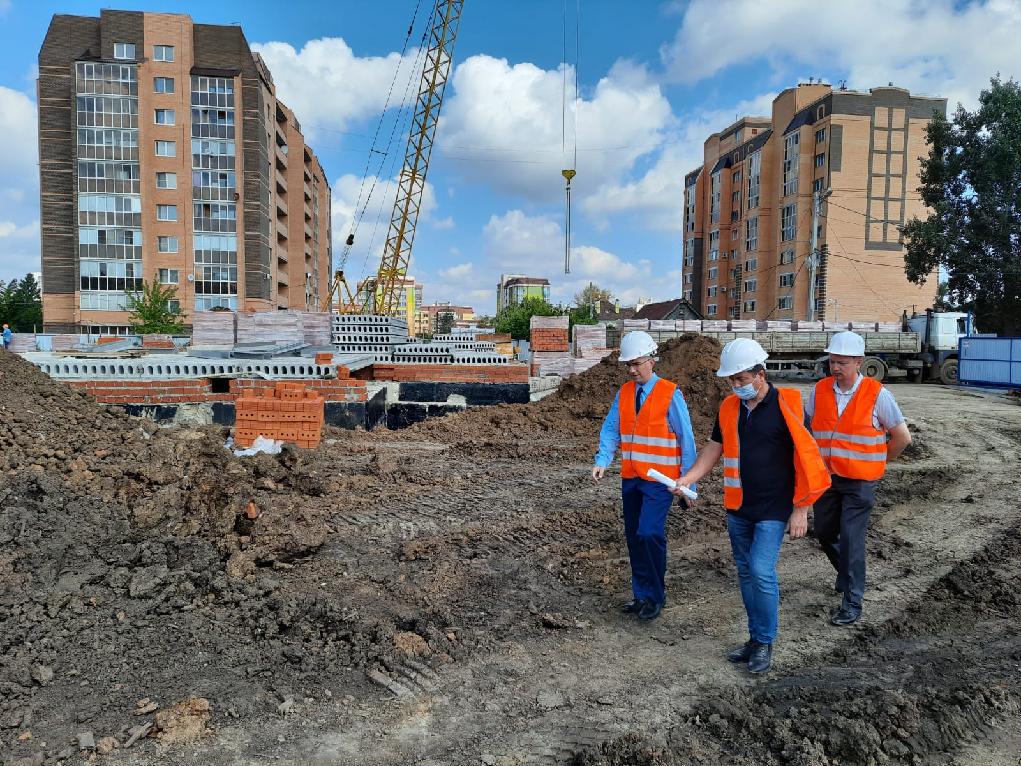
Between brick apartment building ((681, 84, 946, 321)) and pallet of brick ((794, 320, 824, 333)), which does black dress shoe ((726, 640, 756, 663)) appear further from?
brick apartment building ((681, 84, 946, 321))

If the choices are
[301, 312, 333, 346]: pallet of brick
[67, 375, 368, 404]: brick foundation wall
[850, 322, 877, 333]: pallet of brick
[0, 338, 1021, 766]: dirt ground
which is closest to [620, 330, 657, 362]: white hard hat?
[0, 338, 1021, 766]: dirt ground

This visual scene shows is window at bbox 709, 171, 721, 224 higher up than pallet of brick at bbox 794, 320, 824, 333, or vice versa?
window at bbox 709, 171, 721, 224

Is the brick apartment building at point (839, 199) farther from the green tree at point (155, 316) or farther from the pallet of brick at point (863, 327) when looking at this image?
the green tree at point (155, 316)

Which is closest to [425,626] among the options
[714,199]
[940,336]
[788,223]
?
[940,336]

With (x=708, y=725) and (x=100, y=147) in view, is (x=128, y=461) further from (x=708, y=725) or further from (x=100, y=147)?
(x=100, y=147)

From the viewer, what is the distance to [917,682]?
10.5 ft

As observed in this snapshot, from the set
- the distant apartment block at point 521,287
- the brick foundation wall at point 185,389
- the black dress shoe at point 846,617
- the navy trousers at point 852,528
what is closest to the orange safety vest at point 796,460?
the navy trousers at point 852,528

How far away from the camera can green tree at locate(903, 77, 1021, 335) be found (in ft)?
84.7

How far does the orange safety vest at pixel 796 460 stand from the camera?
127 inches

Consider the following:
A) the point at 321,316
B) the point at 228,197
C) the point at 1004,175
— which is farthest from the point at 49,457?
the point at 228,197

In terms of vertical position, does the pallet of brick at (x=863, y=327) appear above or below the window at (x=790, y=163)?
below

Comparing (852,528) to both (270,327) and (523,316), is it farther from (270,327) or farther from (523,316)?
(523,316)

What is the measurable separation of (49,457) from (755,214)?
56.2 meters

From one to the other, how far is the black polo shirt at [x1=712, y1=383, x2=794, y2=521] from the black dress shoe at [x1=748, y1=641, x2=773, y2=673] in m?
0.65
